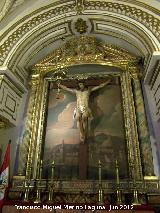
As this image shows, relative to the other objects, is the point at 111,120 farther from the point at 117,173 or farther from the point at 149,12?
the point at 149,12

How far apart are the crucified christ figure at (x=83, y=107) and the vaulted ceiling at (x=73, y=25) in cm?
126

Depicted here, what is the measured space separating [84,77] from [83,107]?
1057 millimetres

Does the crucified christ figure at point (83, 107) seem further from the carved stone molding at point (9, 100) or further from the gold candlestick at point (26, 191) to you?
the gold candlestick at point (26, 191)

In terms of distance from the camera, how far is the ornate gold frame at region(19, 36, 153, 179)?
5.49 meters

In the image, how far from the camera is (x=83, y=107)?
19.8 ft

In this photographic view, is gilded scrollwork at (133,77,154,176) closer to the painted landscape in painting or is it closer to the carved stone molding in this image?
the painted landscape in painting

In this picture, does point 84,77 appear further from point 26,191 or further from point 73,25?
point 26,191

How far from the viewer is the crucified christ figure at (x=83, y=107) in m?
5.82

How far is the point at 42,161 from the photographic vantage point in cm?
569

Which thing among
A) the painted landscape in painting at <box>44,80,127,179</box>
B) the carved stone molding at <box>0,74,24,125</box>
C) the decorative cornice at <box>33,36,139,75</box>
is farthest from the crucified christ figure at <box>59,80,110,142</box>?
the carved stone molding at <box>0,74,24,125</box>

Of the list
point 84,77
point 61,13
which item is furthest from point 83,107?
point 61,13

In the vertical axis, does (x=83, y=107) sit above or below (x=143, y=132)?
above

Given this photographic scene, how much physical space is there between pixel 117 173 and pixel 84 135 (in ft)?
Result: 4.05

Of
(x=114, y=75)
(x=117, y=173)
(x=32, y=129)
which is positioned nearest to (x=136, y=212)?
(x=117, y=173)
